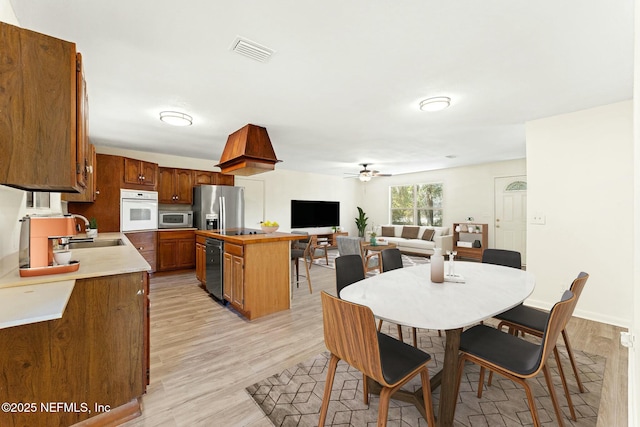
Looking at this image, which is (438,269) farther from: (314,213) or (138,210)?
(314,213)

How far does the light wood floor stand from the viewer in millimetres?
1676

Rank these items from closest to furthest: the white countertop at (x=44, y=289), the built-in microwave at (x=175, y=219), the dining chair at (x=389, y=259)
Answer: the white countertop at (x=44, y=289) < the dining chair at (x=389, y=259) < the built-in microwave at (x=175, y=219)

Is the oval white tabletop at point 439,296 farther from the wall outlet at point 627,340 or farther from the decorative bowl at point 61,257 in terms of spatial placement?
the decorative bowl at point 61,257

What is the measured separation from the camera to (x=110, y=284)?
1.60m

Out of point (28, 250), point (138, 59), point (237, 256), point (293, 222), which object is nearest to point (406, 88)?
point (138, 59)

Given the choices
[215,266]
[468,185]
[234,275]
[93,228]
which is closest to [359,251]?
[234,275]

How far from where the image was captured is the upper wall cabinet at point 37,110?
1.18 metres

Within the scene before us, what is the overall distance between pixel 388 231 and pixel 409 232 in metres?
0.69

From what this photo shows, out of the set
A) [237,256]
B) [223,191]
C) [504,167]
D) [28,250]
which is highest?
[504,167]

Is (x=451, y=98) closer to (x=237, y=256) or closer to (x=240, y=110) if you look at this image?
(x=240, y=110)

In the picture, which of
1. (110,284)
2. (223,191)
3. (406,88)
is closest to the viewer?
(110,284)

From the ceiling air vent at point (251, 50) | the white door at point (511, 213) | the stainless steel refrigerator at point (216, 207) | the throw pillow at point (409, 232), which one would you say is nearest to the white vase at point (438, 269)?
the ceiling air vent at point (251, 50)

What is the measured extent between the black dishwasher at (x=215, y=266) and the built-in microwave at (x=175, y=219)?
211 cm

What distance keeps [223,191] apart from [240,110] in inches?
113
